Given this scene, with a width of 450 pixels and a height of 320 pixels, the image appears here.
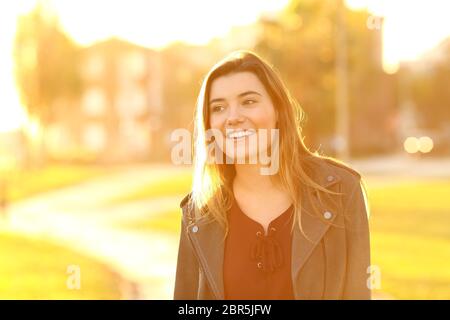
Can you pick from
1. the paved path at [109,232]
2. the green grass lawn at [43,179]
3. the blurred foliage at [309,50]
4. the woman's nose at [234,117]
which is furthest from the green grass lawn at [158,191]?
the woman's nose at [234,117]

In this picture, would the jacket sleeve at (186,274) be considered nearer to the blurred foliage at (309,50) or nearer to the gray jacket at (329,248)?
the gray jacket at (329,248)

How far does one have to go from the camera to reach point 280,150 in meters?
2.73

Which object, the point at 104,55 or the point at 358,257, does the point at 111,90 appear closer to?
the point at 104,55

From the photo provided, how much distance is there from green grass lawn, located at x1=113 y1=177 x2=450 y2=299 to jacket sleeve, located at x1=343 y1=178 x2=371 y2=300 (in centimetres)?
556

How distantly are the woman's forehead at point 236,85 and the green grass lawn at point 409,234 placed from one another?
576cm

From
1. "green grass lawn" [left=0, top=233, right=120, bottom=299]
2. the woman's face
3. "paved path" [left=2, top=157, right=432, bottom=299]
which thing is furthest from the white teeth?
"green grass lawn" [left=0, top=233, right=120, bottom=299]

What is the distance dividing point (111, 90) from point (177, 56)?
1039 centimetres

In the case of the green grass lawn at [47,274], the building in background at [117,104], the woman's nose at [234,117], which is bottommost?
the woman's nose at [234,117]

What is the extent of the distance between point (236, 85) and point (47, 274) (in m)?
8.45

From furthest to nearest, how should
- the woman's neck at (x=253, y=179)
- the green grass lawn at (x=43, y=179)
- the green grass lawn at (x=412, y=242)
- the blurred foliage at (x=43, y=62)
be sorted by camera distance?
the blurred foliage at (x=43, y=62) < the green grass lawn at (x=43, y=179) < the green grass lawn at (x=412, y=242) < the woman's neck at (x=253, y=179)

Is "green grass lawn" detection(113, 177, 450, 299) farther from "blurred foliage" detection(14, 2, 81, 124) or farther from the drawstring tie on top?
"blurred foliage" detection(14, 2, 81, 124)

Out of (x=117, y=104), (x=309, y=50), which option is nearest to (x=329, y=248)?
(x=309, y=50)

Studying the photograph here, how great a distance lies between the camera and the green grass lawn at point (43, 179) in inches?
1425

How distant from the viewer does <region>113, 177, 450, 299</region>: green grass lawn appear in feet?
28.7
